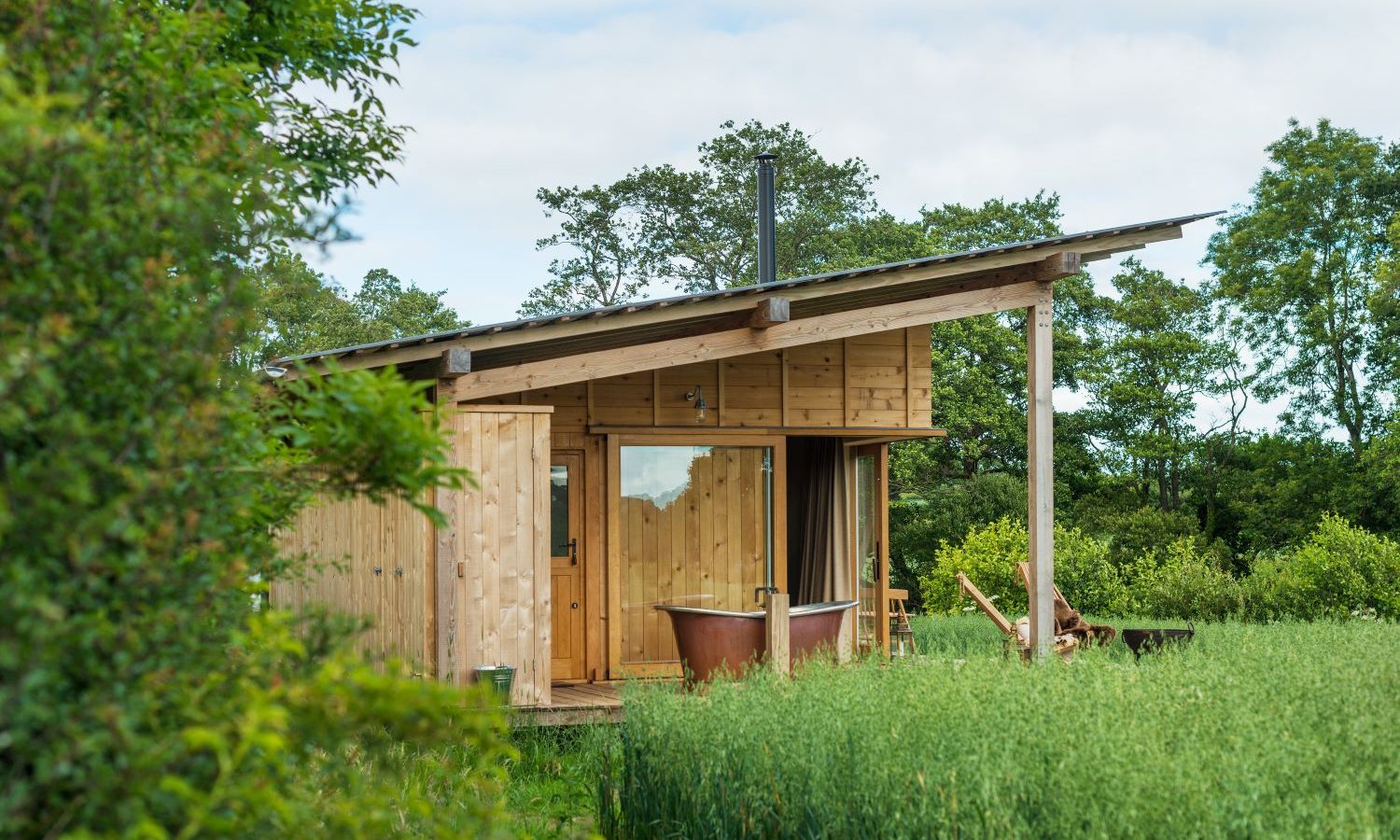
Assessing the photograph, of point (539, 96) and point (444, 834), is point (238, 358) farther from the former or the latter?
point (539, 96)

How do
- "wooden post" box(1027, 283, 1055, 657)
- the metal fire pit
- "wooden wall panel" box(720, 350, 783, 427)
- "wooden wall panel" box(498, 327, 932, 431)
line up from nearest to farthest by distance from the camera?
"wooden post" box(1027, 283, 1055, 657) → the metal fire pit → "wooden wall panel" box(498, 327, 932, 431) → "wooden wall panel" box(720, 350, 783, 427)

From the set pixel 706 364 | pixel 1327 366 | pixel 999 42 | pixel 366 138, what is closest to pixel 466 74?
pixel 999 42

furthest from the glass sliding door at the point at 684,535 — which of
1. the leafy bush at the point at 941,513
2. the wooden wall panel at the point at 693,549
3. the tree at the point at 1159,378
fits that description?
the tree at the point at 1159,378

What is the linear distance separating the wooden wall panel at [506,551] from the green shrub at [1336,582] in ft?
30.1

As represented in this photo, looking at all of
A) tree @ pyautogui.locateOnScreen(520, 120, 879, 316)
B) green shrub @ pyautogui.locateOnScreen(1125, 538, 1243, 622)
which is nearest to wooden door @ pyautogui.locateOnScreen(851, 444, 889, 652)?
green shrub @ pyautogui.locateOnScreen(1125, 538, 1243, 622)

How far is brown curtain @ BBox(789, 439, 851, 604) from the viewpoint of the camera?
11.5m

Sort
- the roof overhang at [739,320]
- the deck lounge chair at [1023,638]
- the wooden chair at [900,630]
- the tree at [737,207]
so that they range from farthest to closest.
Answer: the tree at [737,207] < the wooden chair at [900,630] < the deck lounge chair at [1023,638] < the roof overhang at [739,320]

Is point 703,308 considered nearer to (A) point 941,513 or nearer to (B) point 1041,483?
(B) point 1041,483

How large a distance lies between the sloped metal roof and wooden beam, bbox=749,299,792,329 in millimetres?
86

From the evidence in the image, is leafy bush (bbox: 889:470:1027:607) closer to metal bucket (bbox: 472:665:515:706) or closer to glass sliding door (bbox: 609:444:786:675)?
glass sliding door (bbox: 609:444:786:675)

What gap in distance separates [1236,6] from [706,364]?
19262 mm

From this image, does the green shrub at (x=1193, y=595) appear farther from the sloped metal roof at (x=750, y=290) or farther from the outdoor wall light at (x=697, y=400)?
the outdoor wall light at (x=697, y=400)

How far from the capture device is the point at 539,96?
Result: 29.8 m

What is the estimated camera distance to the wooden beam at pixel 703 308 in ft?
24.9
